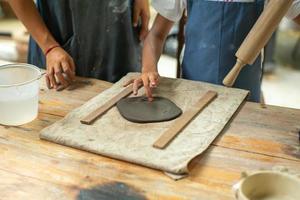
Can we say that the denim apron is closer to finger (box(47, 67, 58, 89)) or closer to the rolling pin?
finger (box(47, 67, 58, 89))

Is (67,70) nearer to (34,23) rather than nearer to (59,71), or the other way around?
(59,71)

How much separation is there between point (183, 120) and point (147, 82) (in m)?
0.21

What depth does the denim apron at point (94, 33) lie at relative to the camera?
120 centimetres

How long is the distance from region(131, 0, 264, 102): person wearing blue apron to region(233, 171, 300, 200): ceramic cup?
50cm

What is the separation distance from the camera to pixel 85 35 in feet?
4.01

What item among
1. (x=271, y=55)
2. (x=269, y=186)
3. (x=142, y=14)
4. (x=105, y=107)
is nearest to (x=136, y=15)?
(x=142, y=14)

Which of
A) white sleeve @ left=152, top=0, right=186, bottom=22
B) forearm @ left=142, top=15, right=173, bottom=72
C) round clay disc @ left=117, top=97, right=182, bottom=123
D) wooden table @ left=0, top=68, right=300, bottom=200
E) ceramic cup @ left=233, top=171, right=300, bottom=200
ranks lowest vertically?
wooden table @ left=0, top=68, right=300, bottom=200

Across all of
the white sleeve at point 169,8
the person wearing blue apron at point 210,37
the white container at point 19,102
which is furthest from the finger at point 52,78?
the white sleeve at point 169,8

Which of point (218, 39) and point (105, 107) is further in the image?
point (218, 39)

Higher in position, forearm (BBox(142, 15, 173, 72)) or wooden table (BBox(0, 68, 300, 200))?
forearm (BBox(142, 15, 173, 72))

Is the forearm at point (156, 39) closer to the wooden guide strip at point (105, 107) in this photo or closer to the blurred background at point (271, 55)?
the wooden guide strip at point (105, 107)

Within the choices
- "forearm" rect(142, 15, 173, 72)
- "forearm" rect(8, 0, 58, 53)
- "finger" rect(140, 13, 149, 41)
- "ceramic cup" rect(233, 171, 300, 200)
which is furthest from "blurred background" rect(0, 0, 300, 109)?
"ceramic cup" rect(233, 171, 300, 200)

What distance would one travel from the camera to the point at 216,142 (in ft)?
2.75

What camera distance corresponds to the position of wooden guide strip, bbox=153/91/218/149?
80cm
